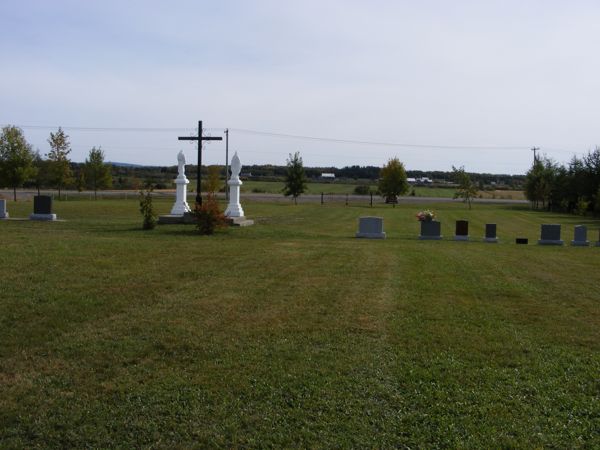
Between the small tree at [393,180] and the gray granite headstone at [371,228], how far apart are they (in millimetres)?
37456

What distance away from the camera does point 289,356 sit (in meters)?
6.37

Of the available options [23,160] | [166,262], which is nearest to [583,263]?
[166,262]

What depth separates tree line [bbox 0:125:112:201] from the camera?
43.1 metres

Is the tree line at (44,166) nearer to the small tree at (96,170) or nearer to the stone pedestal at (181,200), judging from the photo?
the small tree at (96,170)

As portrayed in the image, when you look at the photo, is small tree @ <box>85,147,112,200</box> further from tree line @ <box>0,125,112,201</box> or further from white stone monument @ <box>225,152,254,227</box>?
white stone monument @ <box>225,152,254,227</box>

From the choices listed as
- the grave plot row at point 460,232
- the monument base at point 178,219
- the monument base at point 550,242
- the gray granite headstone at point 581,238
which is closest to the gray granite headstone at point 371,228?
the grave plot row at point 460,232

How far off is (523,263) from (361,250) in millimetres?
4007

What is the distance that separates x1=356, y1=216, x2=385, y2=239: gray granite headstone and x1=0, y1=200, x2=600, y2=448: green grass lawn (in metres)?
9.84

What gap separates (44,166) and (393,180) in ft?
101

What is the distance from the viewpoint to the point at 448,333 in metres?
7.39

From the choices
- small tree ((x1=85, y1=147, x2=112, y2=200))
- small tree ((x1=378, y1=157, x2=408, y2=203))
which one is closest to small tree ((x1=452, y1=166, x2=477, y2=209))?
small tree ((x1=378, y1=157, x2=408, y2=203))

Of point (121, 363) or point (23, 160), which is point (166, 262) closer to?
point (121, 363)

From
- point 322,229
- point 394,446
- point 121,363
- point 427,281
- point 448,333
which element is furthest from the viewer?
point 322,229

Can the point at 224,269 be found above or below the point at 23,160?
below
